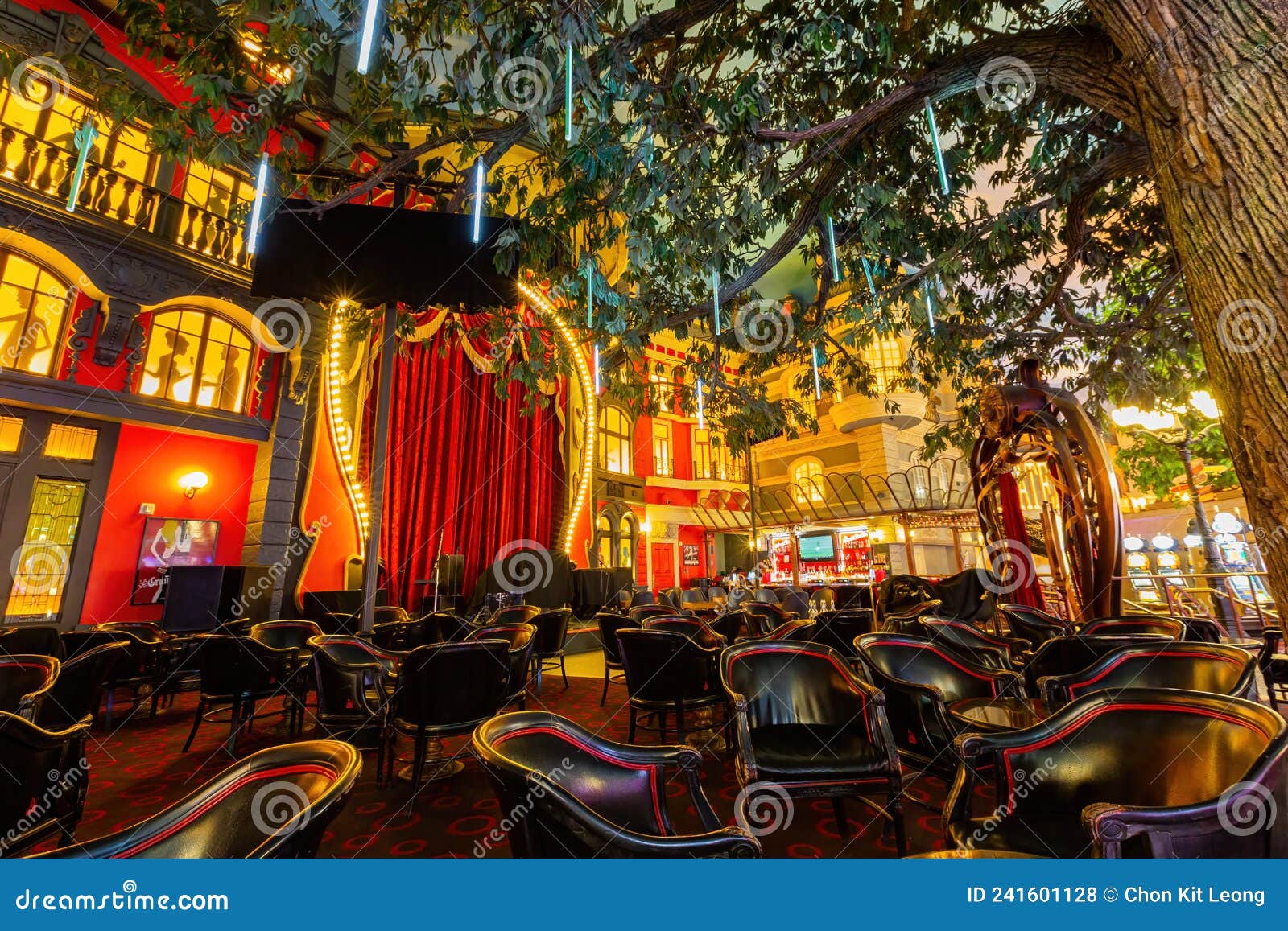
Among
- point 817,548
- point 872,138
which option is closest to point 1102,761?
point 872,138

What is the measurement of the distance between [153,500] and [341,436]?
2198mm

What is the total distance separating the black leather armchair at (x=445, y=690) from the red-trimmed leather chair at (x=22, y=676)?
57.3 inches

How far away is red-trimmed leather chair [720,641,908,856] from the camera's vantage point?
81.7 inches

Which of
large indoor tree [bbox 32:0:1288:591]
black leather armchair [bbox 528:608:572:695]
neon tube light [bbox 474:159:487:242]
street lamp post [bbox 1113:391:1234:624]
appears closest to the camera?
large indoor tree [bbox 32:0:1288:591]

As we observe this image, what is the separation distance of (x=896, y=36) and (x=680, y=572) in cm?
1462

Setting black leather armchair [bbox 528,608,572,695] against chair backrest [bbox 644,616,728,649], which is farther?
black leather armchair [bbox 528,608,572,695]

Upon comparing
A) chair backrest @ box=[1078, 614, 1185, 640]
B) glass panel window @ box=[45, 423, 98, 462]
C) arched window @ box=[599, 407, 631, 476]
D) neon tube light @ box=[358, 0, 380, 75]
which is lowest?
chair backrest @ box=[1078, 614, 1185, 640]

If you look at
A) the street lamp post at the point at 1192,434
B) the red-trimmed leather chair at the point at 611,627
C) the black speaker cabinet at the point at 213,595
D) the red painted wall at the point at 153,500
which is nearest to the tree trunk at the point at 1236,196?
the red-trimmed leather chair at the point at 611,627

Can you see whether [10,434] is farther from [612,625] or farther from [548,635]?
[612,625]

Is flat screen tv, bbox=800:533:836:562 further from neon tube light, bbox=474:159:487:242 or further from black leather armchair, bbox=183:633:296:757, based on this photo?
black leather armchair, bbox=183:633:296:757

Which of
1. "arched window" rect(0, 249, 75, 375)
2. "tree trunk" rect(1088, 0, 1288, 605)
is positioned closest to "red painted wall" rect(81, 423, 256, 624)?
"arched window" rect(0, 249, 75, 375)

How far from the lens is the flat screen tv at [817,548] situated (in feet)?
44.4

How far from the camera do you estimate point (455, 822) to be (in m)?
2.54

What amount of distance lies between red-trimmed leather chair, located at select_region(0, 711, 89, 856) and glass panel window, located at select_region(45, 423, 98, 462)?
18.9 feet
